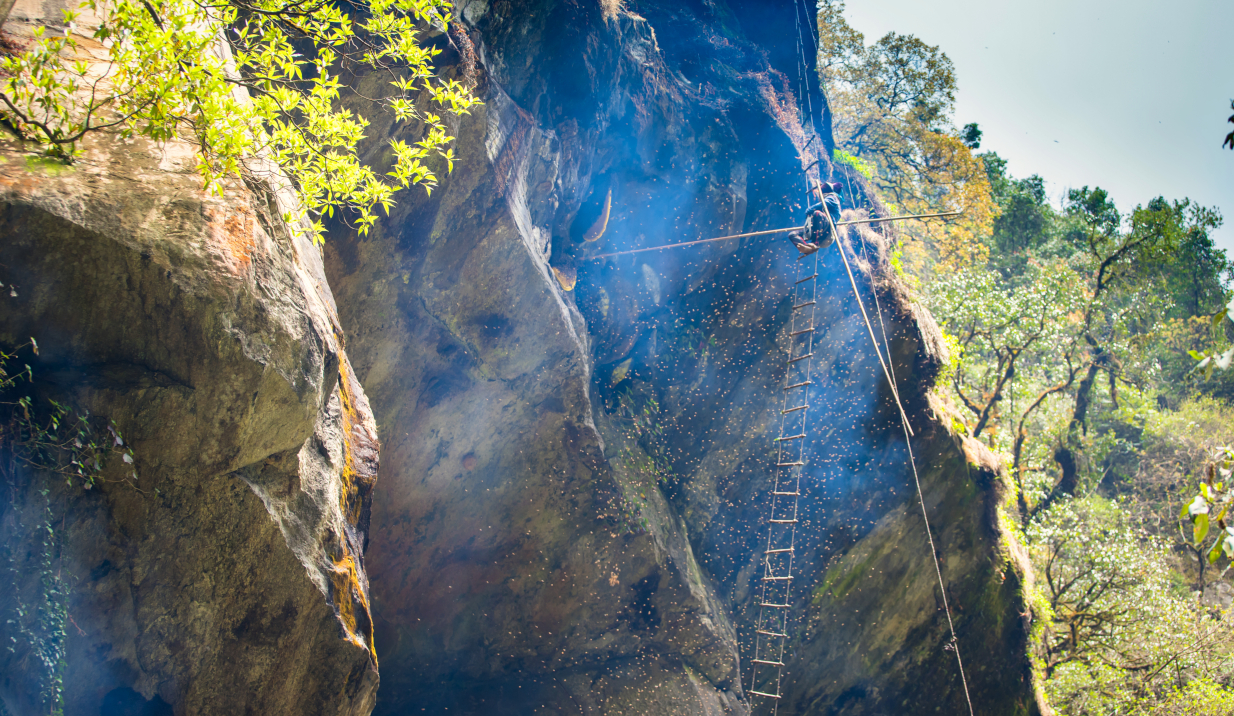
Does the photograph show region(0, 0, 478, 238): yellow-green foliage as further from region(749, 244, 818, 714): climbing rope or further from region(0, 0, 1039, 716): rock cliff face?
region(749, 244, 818, 714): climbing rope

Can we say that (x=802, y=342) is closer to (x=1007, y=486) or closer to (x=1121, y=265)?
(x=1007, y=486)

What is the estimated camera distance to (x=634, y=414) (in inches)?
485

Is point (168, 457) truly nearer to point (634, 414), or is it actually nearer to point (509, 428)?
point (509, 428)

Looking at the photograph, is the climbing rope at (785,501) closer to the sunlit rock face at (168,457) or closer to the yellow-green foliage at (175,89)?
the sunlit rock face at (168,457)

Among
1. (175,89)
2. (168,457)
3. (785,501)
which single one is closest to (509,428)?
(168,457)

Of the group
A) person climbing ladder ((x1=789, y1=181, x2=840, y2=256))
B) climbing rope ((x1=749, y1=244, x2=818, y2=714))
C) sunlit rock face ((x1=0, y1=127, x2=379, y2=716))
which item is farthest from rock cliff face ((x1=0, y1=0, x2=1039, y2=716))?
person climbing ladder ((x1=789, y1=181, x2=840, y2=256))

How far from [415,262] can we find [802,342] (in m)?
8.08

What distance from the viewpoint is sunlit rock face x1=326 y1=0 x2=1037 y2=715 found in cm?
867

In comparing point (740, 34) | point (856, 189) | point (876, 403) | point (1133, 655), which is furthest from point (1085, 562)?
point (740, 34)

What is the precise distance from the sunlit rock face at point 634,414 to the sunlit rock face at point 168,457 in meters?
3.71

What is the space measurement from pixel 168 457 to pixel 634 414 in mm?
8705

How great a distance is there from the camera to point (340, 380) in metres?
6.01

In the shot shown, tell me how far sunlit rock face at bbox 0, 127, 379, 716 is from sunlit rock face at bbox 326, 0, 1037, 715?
146 inches

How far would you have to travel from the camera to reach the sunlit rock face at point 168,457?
12.5ft
